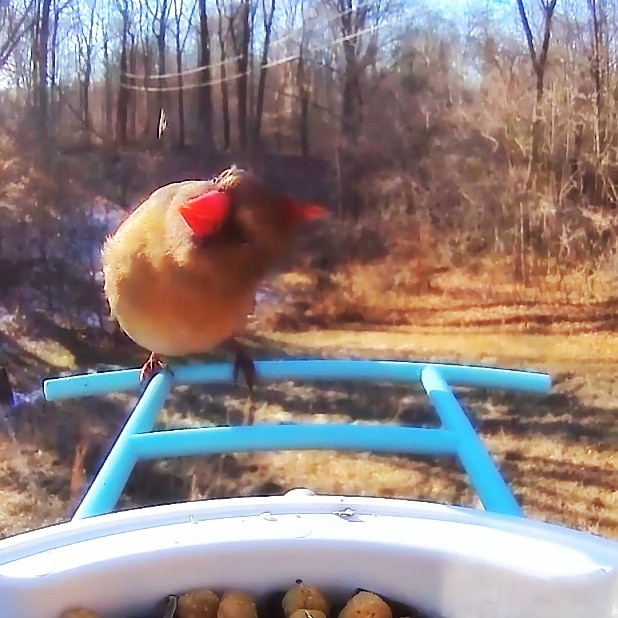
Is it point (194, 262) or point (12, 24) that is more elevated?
point (12, 24)

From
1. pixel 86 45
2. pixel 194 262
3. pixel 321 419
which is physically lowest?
pixel 321 419

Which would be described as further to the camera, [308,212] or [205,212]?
[308,212]

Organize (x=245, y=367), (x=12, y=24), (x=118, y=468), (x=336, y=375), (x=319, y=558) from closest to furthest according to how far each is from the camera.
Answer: (x=319, y=558) < (x=118, y=468) < (x=336, y=375) < (x=245, y=367) < (x=12, y=24)

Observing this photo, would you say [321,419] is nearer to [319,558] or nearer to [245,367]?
[245,367]

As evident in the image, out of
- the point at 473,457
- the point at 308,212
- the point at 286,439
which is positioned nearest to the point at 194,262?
the point at 308,212

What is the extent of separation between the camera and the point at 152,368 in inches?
43.4

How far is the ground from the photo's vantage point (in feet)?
4.17

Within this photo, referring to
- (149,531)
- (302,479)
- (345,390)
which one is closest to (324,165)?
(345,390)

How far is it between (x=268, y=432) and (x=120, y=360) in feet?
1.74

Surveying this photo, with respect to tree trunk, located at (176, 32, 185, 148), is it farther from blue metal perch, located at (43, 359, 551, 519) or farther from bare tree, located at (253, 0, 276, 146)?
blue metal perch, located at (43, 359, 551, 519)

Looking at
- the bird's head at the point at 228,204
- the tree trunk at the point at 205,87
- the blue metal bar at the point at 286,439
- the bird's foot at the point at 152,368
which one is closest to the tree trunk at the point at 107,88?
the tree trunk at the point at 205,87

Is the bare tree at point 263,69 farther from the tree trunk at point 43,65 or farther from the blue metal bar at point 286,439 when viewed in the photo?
the blue metal bar at point 286,439

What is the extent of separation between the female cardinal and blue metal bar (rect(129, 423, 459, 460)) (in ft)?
0.84

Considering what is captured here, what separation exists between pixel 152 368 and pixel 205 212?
21 centimetres
